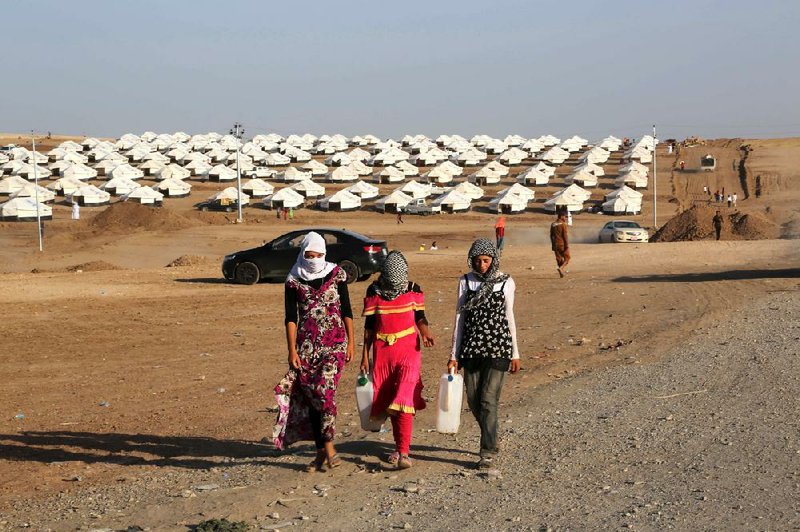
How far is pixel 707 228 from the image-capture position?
3703cm

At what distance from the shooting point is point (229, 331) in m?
16.0

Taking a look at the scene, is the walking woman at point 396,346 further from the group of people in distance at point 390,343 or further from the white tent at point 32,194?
the white tent at point 32,194

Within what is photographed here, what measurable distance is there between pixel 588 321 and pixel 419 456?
8023mm

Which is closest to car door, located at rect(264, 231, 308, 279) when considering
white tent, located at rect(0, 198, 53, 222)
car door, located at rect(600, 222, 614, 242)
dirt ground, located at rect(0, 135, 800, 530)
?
dirt ground, located at rect(0, 135, 800, 530)

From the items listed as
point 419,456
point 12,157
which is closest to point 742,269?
point 419,456

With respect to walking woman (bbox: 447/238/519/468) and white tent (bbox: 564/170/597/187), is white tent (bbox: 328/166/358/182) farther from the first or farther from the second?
walking woman (bbox: 447/238/519/468)

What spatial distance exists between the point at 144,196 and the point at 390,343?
188 ft

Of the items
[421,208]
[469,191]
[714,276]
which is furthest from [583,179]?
[714,276]

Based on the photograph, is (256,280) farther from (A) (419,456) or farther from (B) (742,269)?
(A) (419,456)

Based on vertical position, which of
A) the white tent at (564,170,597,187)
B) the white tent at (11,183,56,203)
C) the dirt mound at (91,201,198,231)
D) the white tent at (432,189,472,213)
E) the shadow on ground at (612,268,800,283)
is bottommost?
the shadow on ground at (612,268,800,283)

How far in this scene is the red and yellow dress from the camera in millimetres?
7375

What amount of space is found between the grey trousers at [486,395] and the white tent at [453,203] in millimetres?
53146

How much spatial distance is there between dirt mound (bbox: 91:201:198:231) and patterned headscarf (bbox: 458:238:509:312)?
42217 mm

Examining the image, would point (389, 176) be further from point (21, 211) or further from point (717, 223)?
point (717, 223)
